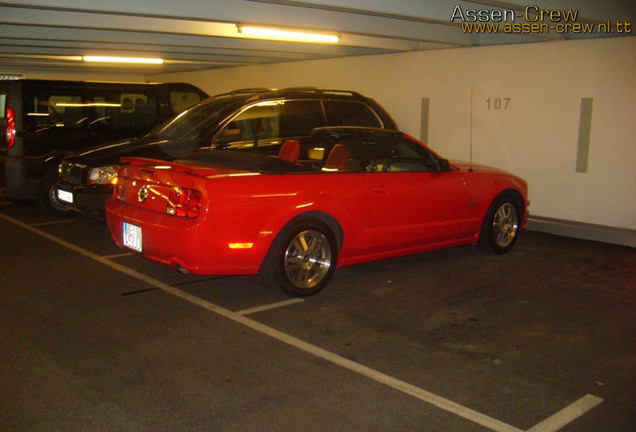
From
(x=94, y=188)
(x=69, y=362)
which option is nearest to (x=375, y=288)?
(x=69, y=362)

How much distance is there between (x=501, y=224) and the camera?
7531 millimetres

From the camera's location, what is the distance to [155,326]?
4938mm

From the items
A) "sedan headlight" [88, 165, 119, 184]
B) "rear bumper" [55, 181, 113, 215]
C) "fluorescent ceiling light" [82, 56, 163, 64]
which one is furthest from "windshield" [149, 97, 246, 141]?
"fluorescent ceiling light" [82, 56, 163, 64]

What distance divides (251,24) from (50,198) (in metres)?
3.92

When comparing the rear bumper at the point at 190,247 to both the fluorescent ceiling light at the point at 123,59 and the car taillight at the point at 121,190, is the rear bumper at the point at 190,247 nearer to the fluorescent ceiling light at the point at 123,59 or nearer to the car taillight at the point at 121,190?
the car taillight at the point at 121,190

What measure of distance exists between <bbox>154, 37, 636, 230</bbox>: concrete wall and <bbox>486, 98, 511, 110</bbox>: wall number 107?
2cm

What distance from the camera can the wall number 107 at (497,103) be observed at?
9.53 metres

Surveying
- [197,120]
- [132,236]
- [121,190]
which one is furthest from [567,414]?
[197,120]

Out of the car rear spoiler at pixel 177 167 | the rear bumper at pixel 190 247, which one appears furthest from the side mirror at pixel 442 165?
the car rear spoiler at pixel 177 167

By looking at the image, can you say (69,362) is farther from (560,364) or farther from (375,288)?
(560,364)

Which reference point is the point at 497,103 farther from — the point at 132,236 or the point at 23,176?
the point at 23,176

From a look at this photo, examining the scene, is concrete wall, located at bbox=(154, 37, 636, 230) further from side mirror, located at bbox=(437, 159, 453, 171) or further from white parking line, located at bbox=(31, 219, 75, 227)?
white parking line, located at bbox=(31, 219, 75, 227)

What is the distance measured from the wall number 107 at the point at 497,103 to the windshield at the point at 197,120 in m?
4.04

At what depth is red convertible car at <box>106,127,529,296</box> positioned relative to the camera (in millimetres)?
5195
